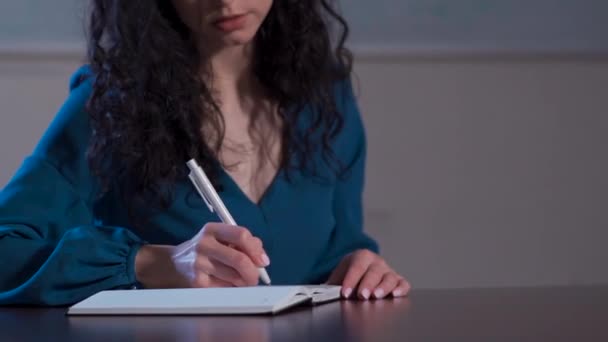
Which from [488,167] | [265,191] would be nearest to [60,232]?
[265,191]

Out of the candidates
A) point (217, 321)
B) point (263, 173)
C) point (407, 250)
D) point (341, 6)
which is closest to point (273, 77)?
point (263, 173)

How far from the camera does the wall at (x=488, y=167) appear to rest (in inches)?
84.7

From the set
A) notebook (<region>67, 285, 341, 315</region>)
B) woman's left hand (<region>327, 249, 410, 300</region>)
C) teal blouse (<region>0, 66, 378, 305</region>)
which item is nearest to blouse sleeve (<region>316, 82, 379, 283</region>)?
teal blouse (<region>0, 66, 378, 305</region>)

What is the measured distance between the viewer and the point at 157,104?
1465mm

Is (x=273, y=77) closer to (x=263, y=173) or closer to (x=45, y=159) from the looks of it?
(x=263, y=173)

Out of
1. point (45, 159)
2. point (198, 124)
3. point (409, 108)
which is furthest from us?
point (409, 108)

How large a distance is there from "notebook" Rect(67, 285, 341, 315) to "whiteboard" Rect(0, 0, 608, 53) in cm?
124

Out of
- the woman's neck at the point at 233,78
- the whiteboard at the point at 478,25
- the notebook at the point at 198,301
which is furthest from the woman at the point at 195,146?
the whiteboard at the point at 478,25

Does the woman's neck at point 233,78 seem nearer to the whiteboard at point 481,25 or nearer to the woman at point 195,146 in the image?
the woman at point 195,146

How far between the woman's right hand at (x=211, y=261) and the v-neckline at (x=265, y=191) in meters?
0.28

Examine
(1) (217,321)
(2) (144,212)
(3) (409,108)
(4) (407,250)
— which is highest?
(1) (217,321)

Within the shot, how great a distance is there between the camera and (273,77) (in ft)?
5.28

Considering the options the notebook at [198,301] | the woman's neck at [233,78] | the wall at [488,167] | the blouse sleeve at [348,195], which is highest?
the notebook at [198,301]

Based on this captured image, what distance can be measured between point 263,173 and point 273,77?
0.18m
